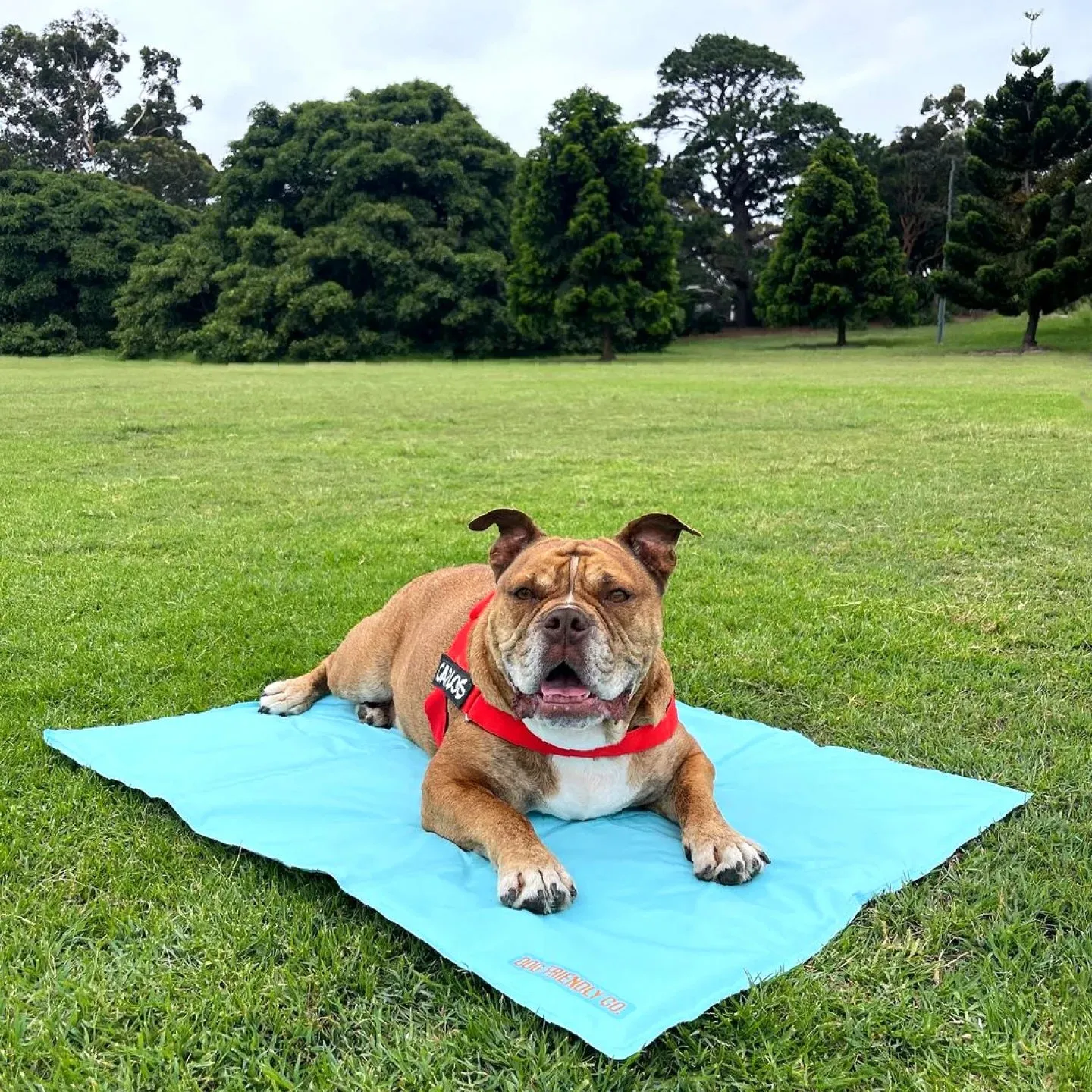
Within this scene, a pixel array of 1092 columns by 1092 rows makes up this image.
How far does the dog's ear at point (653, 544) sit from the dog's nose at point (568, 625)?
0.68 meters

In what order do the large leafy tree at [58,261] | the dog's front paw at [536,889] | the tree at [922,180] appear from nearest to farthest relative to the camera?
1. the dog's front paw at [536,889]
2. the large leafy tree at [58,261]
3. the tree at [922,180]

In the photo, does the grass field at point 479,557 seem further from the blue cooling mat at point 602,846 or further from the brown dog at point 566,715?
the brown dog at point 566,715

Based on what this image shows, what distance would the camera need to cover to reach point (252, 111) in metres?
46.4

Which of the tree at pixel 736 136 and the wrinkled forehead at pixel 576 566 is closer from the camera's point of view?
the wrinkled forehead at pixel 576 566

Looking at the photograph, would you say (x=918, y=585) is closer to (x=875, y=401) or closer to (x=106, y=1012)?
(x=106, y=1012)

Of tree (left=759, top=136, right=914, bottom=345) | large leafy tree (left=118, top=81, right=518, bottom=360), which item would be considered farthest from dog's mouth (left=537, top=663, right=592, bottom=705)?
tree (left=759, top=136, right=914, bottom=345)

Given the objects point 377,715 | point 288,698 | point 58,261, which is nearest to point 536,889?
point 377,715

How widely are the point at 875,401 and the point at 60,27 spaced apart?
7364 cm

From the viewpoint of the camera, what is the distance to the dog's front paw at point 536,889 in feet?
10.8

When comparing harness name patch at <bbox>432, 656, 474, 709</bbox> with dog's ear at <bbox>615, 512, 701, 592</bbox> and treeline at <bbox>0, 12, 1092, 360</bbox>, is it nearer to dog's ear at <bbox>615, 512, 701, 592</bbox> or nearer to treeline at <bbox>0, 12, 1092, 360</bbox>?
dog's ear at <bbox>615, 512, 701, 592</bbox>

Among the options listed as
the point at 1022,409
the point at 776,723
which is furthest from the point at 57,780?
the point at 1022,409

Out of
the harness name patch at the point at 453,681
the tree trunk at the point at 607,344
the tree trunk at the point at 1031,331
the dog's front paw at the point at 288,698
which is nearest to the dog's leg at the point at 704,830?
the harness name patch at the point at 453,681

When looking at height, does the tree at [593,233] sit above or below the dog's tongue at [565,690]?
above

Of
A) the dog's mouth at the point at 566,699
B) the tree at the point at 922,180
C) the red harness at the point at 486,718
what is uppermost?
the tree at the point at 922,180
